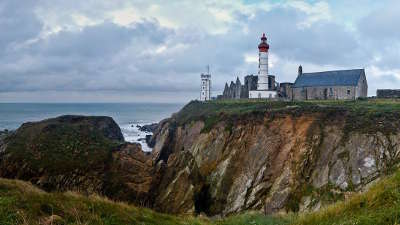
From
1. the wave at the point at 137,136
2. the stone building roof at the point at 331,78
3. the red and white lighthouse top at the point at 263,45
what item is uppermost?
the red and white lighthouse top at the point at 263,45

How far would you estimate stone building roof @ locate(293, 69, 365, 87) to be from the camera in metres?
59.6

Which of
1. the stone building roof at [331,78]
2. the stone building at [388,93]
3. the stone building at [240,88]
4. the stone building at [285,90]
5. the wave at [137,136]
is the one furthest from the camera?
the stone building at [240,88]

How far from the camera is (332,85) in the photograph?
6131 cm

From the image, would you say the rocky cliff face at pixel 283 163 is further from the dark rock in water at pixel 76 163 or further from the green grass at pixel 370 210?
the green grass at pixel 370 210

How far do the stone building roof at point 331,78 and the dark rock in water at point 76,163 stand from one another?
142 ft

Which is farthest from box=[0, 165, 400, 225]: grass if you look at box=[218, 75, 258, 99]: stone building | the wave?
box=[218, 75, 258, 99]: stone building

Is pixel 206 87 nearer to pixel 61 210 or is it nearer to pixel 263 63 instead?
pixel 263 63

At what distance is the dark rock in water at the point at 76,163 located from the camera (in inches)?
1019

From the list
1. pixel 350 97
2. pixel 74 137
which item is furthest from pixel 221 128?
pixel 350 97

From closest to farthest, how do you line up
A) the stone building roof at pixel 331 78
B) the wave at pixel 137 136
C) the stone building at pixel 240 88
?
the stone building roof at pixel 331 78 < the wave at pixel 137 136 < the stone building at pixel 240 88

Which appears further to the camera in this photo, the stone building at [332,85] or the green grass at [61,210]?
the stone building at [332,85]

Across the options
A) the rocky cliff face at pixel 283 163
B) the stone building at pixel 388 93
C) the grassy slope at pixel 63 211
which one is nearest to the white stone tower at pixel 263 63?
the stone building at pixel 388 93

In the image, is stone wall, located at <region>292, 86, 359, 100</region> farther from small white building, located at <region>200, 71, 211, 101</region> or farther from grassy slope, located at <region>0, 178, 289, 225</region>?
grassy slope, located at <region>0, 178, 289, 225</region>

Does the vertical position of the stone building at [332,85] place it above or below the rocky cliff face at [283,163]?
above
